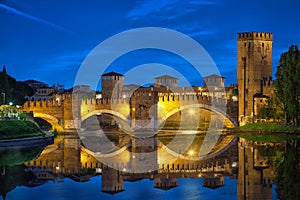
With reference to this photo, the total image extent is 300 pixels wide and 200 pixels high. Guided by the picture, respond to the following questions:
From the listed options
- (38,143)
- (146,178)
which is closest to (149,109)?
(38,143)

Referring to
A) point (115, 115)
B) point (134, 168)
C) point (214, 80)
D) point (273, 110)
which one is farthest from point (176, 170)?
point (214, 80)

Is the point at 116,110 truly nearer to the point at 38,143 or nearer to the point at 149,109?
the point at 149,109

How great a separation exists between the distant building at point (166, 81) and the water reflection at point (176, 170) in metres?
56.9

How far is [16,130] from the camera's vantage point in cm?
2766

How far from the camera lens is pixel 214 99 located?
46531 millimetres

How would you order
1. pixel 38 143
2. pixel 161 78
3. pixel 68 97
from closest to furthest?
1. pixel 38 143
2. pixel 68 97
3. pixel 161 78

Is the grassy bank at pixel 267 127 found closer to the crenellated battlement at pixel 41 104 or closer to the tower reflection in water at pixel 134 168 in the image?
the tower reflection in water at pixel 134 168

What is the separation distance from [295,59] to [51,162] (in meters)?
23.1

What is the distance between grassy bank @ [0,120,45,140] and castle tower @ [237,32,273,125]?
2322 centimetres

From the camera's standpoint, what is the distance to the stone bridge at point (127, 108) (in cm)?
4422

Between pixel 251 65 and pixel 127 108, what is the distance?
13155 millimetres

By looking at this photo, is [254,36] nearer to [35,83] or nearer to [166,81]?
[166,81]

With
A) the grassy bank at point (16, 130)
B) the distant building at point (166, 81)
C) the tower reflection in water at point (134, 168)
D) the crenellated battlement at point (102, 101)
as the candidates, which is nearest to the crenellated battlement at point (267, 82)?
the crenellated battlement at point (102, 101)

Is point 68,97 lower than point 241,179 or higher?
higher
